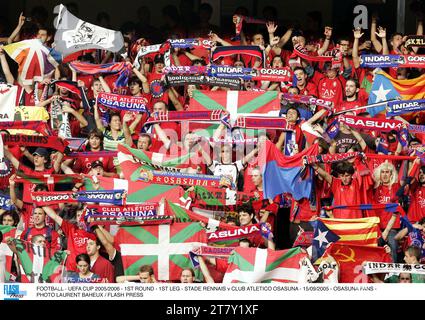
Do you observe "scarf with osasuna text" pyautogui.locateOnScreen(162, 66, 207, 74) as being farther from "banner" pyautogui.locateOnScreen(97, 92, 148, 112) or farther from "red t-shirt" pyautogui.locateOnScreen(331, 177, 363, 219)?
"red t-shirt" pyautogui.locateOnScreen(331, 177, 363, 219)

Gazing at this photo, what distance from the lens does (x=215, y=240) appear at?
20047mm

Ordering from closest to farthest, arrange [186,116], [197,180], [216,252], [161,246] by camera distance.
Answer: [216,252]
[161,246]
[197,180]
[186,116]

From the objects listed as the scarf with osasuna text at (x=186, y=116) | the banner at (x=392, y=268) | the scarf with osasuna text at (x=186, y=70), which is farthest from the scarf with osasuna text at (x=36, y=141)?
the banner at (x=392, y=268)

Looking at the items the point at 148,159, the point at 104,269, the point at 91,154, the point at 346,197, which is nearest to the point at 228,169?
the point at 148,159

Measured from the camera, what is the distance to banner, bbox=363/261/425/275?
1942 cm

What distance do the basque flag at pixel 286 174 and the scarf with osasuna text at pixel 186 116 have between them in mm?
864

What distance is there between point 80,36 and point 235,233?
4427 millimetres

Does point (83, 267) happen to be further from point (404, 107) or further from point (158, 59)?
point (404, 107)

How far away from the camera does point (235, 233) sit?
20.0 meters

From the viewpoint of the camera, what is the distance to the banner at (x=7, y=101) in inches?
869
